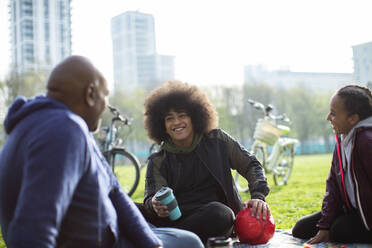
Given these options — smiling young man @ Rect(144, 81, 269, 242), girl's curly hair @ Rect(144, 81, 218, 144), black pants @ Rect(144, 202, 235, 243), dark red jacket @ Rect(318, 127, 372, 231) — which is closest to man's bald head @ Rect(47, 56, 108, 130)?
smiling young man @ Rect(144, 81, 269, 242)

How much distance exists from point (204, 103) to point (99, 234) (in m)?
2.50

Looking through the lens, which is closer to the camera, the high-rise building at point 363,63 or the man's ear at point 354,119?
the man's ear at point 354,119

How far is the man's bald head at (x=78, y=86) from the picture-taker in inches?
72.1

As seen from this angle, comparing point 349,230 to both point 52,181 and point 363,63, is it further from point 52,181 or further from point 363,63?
point 363,63

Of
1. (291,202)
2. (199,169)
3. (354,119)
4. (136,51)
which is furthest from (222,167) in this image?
(136,51)

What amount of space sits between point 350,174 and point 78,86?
258cm

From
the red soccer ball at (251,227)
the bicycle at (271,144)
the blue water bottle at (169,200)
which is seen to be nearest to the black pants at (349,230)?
the red soccer ball at (251,227)

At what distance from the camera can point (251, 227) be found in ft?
11.8

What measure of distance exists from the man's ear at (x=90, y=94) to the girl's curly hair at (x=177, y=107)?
216 cm

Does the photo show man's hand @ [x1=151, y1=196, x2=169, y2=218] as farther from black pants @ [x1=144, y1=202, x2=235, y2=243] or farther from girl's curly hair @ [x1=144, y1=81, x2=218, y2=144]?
girl's curly hair @ [x1=144, y1=81, x2=218, y2=144]

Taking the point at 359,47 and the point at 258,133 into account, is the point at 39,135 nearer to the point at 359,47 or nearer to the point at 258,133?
the point at 258,133

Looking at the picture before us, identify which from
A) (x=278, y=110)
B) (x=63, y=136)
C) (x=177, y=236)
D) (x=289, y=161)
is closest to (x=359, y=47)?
(x=289, y=161)

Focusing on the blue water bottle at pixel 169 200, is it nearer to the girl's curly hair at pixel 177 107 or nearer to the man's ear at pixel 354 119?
the girl's curly hair at pixel 177 107

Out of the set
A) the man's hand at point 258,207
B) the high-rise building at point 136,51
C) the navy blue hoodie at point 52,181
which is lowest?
the man's hand at point 258,207
